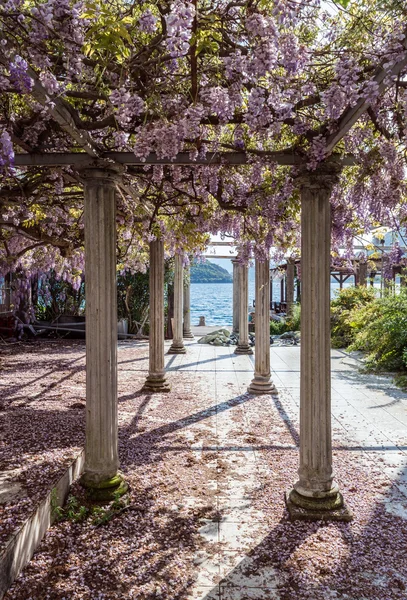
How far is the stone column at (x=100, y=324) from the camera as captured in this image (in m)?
3.05

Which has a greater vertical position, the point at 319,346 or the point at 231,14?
the point at 231,14

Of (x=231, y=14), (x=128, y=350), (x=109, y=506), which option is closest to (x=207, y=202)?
(x=231, y=14)

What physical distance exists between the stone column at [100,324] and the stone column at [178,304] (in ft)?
21.1

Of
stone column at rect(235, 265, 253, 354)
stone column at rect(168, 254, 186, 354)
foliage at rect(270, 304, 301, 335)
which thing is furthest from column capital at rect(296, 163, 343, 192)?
foliage at rect(270, 304, 301, 335)

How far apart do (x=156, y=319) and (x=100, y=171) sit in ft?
11.6

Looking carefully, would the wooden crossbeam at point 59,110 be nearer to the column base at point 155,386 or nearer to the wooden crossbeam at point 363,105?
the wooden crossbeam at point 363,105

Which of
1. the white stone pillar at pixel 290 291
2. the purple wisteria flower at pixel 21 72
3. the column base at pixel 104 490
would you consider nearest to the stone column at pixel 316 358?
the column base at pixel 104 490

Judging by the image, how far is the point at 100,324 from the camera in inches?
121

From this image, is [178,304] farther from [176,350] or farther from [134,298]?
[134,298]

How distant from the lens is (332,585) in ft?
7.65

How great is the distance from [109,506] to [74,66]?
2556 mm

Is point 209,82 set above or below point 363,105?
above

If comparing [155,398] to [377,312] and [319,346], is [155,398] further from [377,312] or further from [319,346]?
[377,312]

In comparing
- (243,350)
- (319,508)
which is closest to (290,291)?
(243,350)
